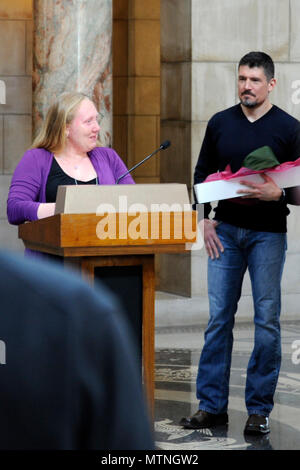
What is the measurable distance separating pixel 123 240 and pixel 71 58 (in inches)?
188

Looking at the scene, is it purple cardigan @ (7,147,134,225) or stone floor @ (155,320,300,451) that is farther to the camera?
stone floor @ (155,320,300,451)

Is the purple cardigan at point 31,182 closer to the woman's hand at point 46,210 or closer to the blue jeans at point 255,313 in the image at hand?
the woman's hand at point 46,210

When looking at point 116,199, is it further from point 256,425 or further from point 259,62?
point 256,425

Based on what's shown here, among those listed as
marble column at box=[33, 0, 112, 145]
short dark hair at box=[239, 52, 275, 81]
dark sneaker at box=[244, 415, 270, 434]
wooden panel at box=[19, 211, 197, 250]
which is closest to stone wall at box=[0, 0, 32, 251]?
marble column at box=[33, 0, 112, 145]

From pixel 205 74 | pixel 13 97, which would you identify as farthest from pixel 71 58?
pixel 13 97

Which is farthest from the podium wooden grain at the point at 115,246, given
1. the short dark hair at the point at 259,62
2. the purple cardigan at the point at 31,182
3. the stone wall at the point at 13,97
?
the stone wall at the point at 13,97

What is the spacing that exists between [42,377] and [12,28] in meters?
10.6

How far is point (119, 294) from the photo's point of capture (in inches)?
163

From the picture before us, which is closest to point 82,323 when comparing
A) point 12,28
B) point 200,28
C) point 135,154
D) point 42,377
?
point 42,377

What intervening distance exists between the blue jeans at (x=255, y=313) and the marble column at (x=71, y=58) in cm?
361

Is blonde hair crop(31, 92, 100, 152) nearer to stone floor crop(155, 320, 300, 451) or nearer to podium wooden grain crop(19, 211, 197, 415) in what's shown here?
podium wooden grain crop(19, 211, 197, 415)

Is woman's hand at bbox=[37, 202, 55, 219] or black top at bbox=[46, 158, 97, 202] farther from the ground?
black top at bbox=[46, 158, 97, 202]

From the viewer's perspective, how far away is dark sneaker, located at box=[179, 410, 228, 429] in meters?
5.15
